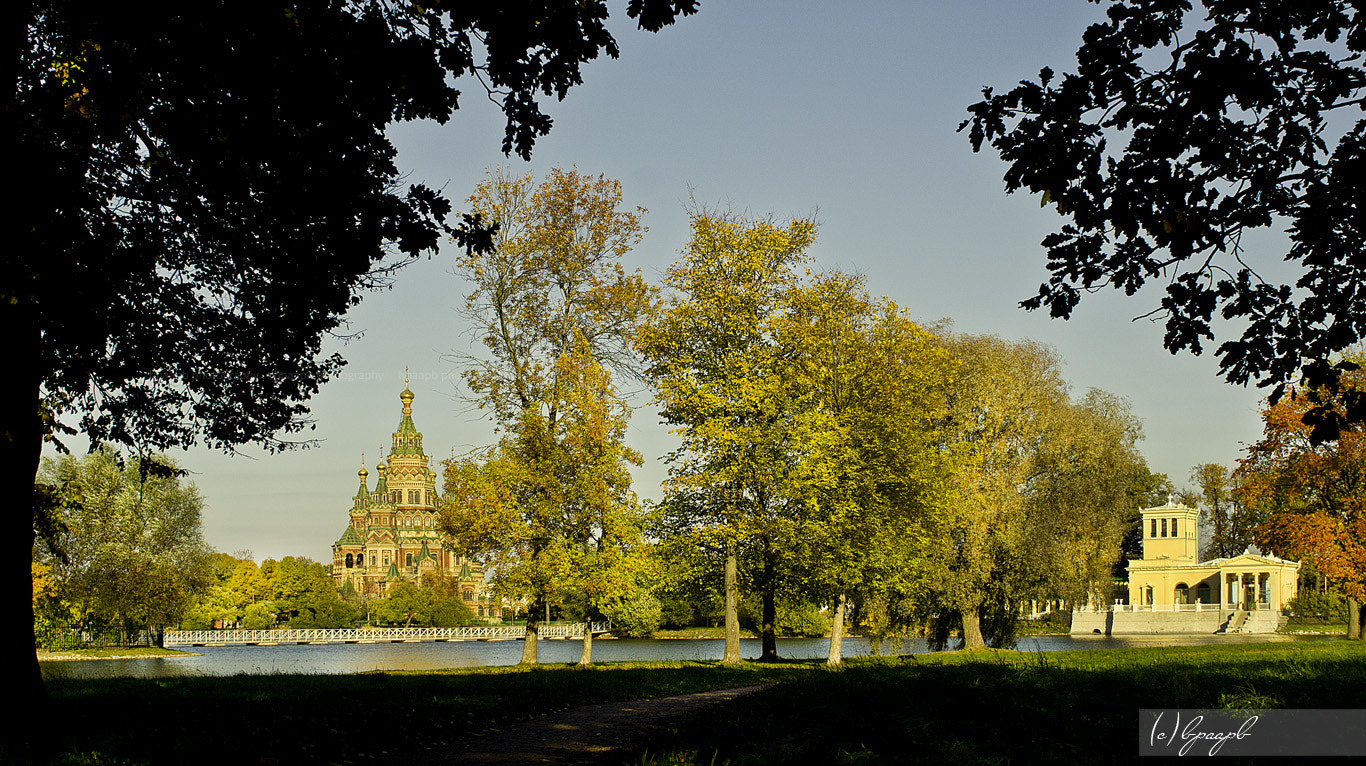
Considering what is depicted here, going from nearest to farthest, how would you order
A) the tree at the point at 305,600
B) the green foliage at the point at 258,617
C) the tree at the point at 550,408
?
the tree at the point at 550,408
the green foliage at the point at 258,617
the tree at the point at 305,600

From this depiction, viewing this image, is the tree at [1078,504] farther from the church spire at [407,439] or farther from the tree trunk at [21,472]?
the church spire at [407,439]

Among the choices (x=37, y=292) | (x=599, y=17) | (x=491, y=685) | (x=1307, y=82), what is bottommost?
(x=491, y=685)

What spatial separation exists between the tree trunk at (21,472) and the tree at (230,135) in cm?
2

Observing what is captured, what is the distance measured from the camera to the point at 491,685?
14992 mm

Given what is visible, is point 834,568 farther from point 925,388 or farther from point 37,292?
point 37,292

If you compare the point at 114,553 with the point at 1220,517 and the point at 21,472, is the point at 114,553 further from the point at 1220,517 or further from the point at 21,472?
the point at 1220,517

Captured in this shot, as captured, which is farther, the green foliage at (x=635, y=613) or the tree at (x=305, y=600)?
the tree at (x=305, y=600)

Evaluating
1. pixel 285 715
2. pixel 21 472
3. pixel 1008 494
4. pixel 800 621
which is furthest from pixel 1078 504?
pixel 21 472

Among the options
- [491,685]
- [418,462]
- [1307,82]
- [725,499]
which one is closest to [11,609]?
[491,685]

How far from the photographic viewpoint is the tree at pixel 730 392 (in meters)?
26.0

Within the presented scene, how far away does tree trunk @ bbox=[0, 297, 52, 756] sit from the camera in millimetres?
9172

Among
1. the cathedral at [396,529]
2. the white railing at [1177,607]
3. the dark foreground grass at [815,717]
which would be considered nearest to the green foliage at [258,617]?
the cathedral at [396,529]

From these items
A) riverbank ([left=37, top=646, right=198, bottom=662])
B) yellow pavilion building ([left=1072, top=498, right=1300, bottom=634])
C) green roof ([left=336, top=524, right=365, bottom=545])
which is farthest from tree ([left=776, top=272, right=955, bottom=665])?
green roof ([left=336, top=524, right=365, bottom=545])

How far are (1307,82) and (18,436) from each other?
11750 millimetres
